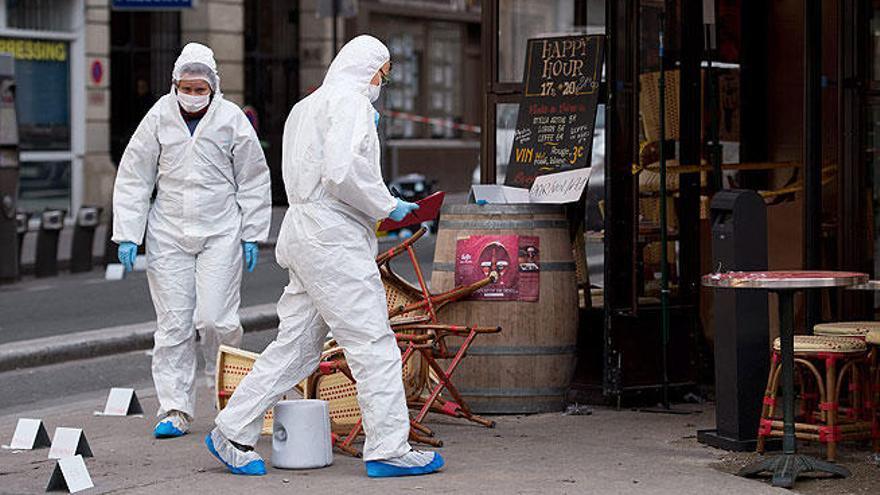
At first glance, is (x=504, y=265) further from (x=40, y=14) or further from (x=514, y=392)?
(x=40, y=14)

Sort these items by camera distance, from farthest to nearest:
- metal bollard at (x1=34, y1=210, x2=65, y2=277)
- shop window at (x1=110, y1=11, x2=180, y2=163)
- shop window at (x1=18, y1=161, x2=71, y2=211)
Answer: shop window at (x1=110, y1=11, x2=180, y2=163), shop window at (x1=18, y1=161, x2=71, y2=211), metal bollard at (x1=34, y1=210, x2=65, y2=277)

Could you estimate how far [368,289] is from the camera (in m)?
7.36

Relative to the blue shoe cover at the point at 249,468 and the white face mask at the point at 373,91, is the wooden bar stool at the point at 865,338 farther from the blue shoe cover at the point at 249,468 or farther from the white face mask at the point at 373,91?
the blue shoe cover at the point at 249,468

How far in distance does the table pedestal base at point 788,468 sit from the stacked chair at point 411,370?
4.94ft

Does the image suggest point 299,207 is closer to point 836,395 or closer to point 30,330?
point 836,395

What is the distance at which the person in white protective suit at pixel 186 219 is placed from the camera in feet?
28.3

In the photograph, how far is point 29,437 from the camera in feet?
27.3

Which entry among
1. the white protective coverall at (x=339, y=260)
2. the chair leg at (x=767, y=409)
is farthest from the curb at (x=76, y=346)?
the chair leg at (x=767, y=409)

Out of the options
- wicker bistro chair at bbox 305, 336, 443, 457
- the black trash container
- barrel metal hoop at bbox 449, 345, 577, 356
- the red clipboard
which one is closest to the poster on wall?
barrel metal hoop at bbox 449, 345, 577, 356

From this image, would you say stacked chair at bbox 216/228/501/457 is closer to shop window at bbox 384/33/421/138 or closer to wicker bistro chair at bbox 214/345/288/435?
wicker bistro chair at bbox 214/345/288/435

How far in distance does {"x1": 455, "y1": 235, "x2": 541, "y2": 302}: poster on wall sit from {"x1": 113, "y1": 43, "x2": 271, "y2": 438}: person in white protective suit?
3.38ft

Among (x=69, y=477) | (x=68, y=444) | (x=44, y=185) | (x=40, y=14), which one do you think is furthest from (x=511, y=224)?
(x=40, y=14)

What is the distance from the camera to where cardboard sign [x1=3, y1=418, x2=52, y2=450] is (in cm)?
830

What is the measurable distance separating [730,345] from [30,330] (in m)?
6.97
